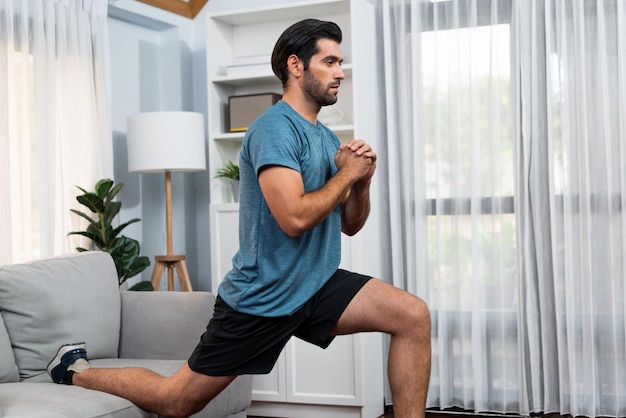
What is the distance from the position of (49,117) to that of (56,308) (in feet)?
3.96

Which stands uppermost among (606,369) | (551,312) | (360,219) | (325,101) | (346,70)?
(346,70)

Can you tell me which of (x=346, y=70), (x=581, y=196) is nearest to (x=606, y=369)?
(x=581, y=196)

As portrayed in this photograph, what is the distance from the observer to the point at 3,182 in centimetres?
384

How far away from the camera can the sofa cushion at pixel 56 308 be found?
3.15 m

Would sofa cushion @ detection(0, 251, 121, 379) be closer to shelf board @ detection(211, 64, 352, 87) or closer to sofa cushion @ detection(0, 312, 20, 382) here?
sofa cushion @ detection(0, 312, 20, 382)

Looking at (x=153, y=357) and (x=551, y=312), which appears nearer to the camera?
(x=153, y=357)

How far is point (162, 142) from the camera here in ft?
13.9

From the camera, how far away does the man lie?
242cm

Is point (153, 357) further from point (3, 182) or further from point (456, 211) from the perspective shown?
point (456, 211)

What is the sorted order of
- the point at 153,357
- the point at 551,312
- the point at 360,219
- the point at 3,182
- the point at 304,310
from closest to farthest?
the point at 304,310 → the point at 360,219 → the point at 153,357 → the point at 3,182 → the point at 551,312

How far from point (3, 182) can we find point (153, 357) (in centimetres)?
107

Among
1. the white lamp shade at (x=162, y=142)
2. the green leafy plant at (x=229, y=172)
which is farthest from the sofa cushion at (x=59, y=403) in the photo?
the green leafy plant at (x=229, y=172)

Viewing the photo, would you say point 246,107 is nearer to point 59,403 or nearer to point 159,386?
point 159,386

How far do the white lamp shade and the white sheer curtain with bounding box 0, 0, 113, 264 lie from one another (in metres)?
0.17
